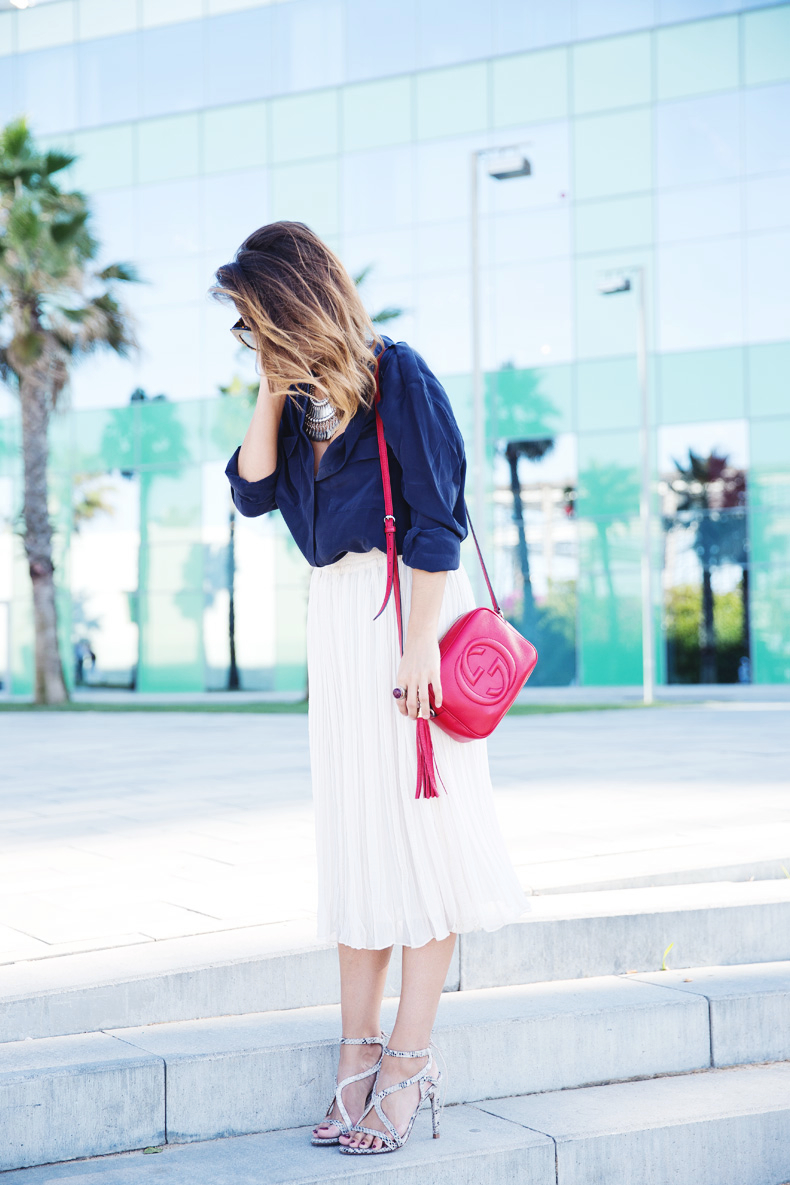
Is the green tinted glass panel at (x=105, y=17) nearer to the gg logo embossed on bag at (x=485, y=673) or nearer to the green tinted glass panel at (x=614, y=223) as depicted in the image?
the green tinted glass panel at (x=614, y=223)

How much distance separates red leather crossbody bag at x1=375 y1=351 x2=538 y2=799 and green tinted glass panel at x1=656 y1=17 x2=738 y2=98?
23122 mm

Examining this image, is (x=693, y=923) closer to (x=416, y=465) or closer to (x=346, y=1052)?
(x=346, y=1052)

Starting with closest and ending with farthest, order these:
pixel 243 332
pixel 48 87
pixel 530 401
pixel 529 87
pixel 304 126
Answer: pixel 243 332, pixel 530 401, pixel 529 87, pixel 304 126, pixel 48 87

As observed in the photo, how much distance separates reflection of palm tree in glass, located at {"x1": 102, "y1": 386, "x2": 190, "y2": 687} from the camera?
26.4m

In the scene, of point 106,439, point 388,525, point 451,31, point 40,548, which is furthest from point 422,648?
point 106,439

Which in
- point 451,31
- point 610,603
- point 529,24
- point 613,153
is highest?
point 451,31

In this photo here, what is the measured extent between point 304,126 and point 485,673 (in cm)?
2551

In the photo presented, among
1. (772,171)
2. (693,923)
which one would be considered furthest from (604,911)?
(772,171)

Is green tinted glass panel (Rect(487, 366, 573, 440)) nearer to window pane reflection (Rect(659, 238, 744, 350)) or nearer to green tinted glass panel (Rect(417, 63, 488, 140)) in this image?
window pane reflection (Rect(659, 238, 744, 350))

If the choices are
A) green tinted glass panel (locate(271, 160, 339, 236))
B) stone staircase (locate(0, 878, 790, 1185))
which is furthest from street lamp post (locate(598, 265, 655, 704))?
stone staircase (locate(0, 878, 790, 1185))

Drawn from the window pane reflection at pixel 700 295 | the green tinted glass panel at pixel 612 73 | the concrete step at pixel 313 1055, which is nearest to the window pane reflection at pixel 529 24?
the green tinted glass panel at pixel 612 73

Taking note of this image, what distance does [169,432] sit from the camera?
26.4 m

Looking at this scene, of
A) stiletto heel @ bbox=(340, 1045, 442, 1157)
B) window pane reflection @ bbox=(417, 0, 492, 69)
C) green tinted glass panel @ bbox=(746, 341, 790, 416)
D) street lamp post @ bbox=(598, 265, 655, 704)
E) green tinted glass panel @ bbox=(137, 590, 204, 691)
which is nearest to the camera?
stiletto heel @ bbox=(340, 1045, 442, 1157)

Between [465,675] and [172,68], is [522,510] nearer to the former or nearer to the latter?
[172,68]
